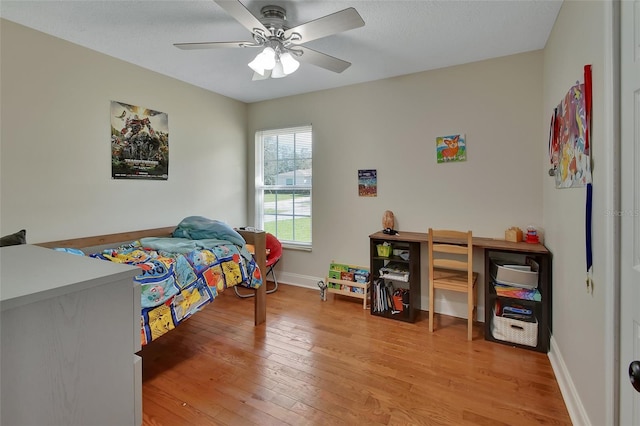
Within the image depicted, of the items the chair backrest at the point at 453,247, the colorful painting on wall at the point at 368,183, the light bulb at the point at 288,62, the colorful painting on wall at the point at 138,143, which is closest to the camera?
the light bulb at the point at 288,62

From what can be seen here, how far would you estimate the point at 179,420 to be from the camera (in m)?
1.60

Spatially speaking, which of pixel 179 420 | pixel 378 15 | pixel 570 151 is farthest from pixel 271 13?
pixel 179 420

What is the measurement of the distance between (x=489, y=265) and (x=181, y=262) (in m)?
2.47

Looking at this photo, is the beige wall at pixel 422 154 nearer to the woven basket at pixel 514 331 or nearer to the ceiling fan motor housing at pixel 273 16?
the woven basket at pixel 514 331

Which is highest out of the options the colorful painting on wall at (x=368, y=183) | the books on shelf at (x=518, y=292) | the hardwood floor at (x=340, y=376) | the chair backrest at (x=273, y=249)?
the colorful painting on wall at (x=368, y=183)

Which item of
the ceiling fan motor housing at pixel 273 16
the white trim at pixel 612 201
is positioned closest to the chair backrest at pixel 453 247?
the white trim at pixel 612 201

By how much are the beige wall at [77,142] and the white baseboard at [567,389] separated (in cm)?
350

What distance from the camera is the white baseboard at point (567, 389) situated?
1.49 metres

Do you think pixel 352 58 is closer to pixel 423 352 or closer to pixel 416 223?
pixel 416 223

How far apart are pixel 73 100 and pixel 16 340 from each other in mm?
2444

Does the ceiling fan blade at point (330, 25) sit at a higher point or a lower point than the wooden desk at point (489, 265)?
higher

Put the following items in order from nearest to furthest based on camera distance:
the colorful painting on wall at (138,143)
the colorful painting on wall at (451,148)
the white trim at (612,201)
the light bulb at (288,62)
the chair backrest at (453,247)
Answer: the white trim at (612,201) → the light bulb at (288,62) → the chair backrest at (453,247) → the colorful painting on wall at (138,143) → the colorful painting on wall at (451,148)

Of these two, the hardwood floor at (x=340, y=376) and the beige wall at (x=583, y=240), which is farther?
the hardwood floor at (x=340, y=376)

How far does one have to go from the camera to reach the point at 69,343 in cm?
85
